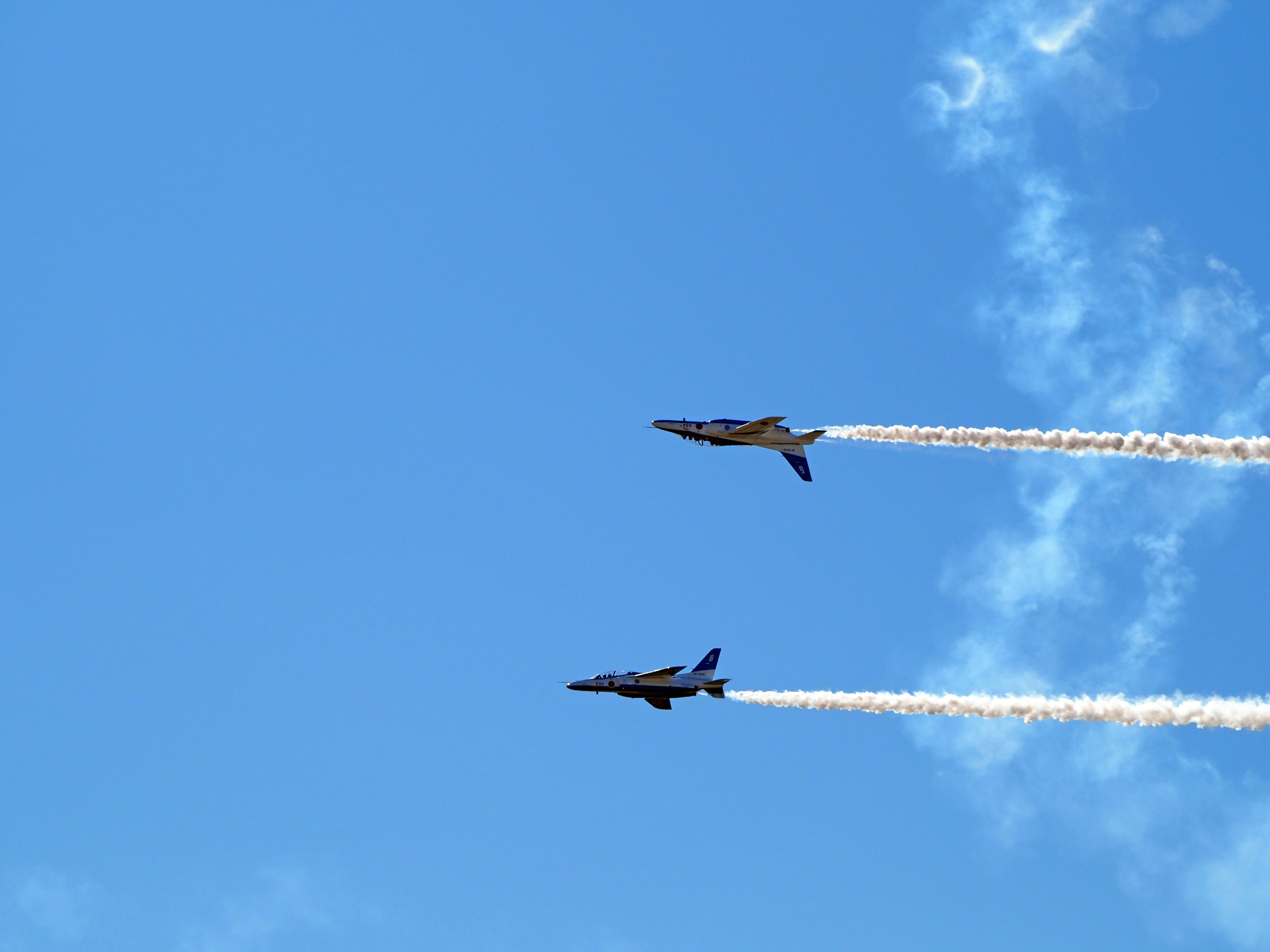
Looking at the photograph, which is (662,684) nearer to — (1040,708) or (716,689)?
(716,689)

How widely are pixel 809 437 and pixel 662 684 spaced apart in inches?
838

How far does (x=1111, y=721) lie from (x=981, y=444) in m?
27.0

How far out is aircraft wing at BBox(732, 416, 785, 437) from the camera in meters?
111

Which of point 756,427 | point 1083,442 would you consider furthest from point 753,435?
point 1083,442

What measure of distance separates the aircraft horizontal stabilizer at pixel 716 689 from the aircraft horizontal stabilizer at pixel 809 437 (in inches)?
725

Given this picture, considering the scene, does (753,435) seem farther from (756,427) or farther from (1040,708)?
(1040,708)

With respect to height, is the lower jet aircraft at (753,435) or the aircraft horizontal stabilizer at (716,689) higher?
the lower jet aircraft at (753,435)

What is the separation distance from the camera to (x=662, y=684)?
4323 inches

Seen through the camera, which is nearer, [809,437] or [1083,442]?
[1083,442]

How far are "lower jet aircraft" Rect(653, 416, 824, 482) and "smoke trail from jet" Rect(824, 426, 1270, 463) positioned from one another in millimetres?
3276

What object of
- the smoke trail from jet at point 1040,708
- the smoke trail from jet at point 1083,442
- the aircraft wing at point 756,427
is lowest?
the smoke trail from jet at point 1040,708

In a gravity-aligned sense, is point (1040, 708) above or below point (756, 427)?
below

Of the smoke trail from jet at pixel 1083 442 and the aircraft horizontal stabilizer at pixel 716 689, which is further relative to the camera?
the aircraft horizontal stabilizer at pixel 716 689

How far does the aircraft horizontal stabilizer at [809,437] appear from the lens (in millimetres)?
109250
